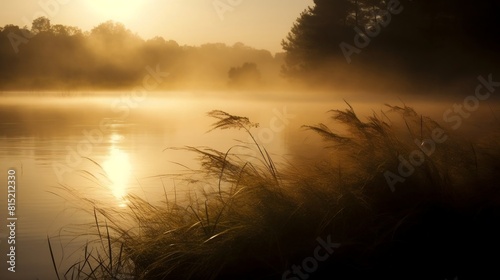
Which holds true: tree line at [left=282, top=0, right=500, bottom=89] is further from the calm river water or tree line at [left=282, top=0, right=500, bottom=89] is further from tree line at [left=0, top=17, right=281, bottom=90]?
tree line at [left=0, top=17, right=281, bottom=90]

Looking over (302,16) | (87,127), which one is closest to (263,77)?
(302,16)

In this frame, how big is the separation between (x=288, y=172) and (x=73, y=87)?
65.3 meters

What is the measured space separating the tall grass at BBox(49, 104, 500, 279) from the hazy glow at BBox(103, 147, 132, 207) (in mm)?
2734

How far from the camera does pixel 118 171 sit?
38.6 feet

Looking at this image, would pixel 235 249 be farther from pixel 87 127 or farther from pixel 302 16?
pixel 302 16

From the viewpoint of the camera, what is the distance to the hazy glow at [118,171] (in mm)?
9414

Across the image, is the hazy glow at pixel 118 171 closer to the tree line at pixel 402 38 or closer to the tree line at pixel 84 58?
the tree line at pixel 402 38

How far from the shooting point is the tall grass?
16.7 ft

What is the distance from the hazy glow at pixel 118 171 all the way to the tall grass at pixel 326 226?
8.97ft

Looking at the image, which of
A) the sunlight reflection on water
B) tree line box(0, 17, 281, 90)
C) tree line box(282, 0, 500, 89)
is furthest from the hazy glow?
tree line box(0, 17, 281, 90)

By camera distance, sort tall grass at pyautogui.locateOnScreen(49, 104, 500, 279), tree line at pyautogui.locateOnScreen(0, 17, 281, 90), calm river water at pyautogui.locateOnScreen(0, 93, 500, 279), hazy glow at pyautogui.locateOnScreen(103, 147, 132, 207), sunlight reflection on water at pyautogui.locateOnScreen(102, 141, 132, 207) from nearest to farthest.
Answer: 1. tall grass at pyautogui.locateOnScreen(49, 104, 500, 279)
2. calm river water at pyautogui.locateOnScreen(0, 93, 500, 279)
3. sunlight reflection on water at pyautogui.locateOnScreen(102, 141, 132, 207)
4. hazy glow at pyautogui.locateOnScreen(103, 147, 132, 207)
5. tree line at pyautogui.locateOnScreen(0, 17, 281, 90)

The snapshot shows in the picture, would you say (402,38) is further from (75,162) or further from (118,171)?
(118,171)

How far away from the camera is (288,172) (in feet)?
22.3

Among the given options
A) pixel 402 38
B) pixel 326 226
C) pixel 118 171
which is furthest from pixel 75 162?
pixel 402 38
